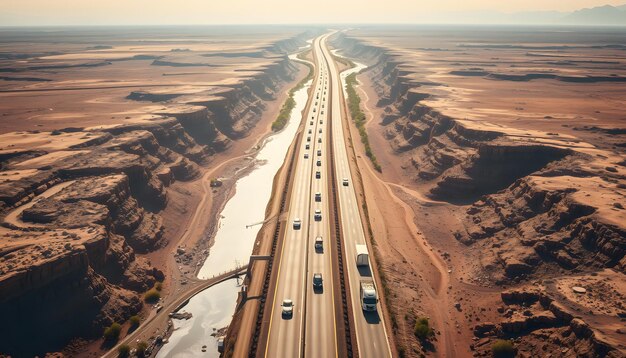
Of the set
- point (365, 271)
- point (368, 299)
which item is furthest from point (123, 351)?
point (365, 271)

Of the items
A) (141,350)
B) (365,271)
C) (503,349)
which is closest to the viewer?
(503,349)

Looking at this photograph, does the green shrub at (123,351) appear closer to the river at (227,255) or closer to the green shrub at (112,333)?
the green shrub at (112,333)

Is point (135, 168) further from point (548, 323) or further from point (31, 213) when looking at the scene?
point (548, 323)

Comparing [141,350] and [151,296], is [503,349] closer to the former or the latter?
[141,350]

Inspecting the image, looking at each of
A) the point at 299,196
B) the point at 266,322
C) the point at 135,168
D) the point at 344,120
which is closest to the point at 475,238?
the point at 299,196

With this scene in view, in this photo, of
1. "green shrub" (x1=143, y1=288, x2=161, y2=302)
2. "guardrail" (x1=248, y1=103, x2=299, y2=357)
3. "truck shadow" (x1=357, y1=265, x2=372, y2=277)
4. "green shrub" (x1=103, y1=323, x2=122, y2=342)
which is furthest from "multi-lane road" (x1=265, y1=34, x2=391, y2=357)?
"green shrub" (x1=103, y1=323, x2=122, y2=342)

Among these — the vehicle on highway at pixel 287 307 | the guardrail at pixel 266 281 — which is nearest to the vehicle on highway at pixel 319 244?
the guardrail at pixel 266 281
